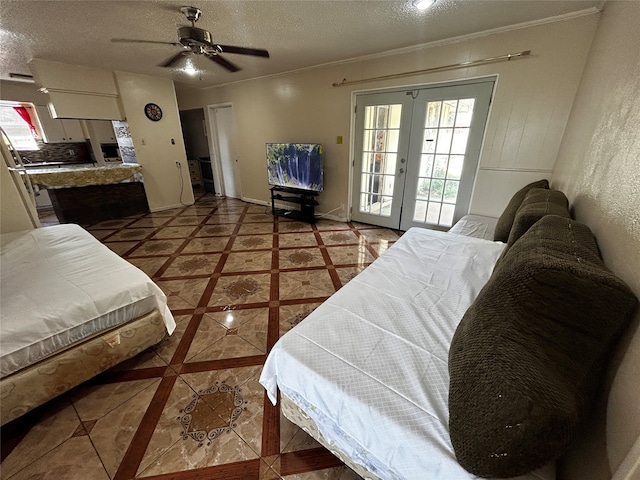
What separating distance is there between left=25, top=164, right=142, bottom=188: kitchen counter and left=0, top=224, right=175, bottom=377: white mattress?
8.09ft

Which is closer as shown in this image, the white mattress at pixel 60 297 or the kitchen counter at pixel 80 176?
the white mattress at pixel 60 297

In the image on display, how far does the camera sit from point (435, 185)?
331 centimetres

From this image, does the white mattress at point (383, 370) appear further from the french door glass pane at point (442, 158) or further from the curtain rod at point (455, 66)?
the curtain rod at point (455, 66)

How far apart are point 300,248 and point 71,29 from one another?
317cm

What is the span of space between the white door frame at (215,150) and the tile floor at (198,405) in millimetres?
3588

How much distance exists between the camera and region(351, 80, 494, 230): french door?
2914 millimetres

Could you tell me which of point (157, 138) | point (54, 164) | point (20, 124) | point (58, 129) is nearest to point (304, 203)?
point (157, 138)

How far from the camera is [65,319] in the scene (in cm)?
124

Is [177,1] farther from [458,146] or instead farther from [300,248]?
[458,146]

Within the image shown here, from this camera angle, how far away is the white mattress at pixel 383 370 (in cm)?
73

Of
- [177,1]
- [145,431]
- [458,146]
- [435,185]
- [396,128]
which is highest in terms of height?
[177,1]

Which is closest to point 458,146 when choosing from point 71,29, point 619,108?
point 619,108

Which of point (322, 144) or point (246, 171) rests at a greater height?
point (322, 144)

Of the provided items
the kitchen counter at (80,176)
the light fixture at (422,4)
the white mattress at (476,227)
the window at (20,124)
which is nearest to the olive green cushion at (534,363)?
the white mattress at (476,227)
